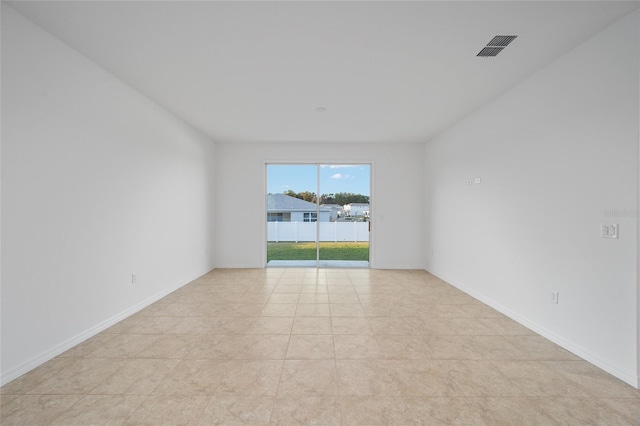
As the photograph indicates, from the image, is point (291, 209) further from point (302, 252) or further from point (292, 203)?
point (302, 252)

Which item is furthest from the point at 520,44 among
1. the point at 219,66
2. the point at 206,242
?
the point at 206,242

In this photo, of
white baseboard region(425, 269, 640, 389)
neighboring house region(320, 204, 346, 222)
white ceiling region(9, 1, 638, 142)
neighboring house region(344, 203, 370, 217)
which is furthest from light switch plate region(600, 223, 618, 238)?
neighboring house region(320, 204, 346, 222)

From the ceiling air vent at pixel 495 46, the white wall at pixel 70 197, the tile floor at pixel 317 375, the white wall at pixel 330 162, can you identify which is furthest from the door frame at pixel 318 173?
the ceiling air vent at pixel 495 46

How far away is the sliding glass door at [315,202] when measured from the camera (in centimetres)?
592

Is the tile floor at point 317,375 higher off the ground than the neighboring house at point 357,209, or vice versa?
the neighboring house at point 357,209

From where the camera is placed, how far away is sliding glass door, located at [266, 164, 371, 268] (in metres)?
5.92

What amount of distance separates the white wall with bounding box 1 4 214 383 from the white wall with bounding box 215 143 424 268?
6.22 ft

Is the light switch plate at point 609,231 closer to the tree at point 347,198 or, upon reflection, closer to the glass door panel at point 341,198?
the glass door panel at point 341,198

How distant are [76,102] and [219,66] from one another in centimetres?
133

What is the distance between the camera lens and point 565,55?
2459 mm

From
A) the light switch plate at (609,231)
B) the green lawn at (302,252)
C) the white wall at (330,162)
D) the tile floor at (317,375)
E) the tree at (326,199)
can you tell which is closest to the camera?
the tile floor at (317,375)

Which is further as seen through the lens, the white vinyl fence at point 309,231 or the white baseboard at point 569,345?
the white vinyl fence at point 309,231

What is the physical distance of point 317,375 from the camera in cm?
204

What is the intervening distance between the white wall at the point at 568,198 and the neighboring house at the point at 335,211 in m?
2.90
